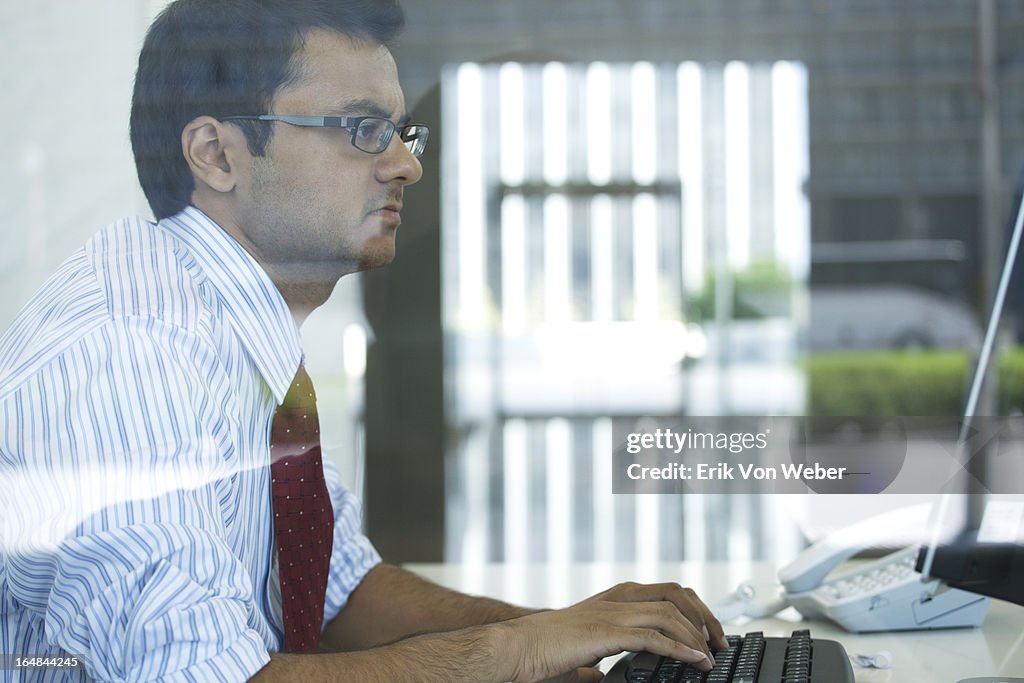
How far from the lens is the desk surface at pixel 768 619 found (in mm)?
1261

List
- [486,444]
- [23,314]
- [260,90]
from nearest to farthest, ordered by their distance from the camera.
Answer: [23,314] → [260,90] → [486,444]

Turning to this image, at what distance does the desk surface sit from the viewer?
126cm

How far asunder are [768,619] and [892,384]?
395 millimetres

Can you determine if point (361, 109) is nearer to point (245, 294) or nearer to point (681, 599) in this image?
point (245, 294)

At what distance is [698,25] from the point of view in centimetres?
157

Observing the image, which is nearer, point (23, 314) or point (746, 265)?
point (23, 314)

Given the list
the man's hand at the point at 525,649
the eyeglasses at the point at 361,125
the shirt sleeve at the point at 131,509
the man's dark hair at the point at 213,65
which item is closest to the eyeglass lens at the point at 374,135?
the eyeglasses at the point at 361,125

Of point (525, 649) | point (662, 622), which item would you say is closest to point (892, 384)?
point (662, 622)

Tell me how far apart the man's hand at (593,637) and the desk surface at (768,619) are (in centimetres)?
25

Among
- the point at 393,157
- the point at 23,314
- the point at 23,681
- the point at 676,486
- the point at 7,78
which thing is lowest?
the point at 23,681

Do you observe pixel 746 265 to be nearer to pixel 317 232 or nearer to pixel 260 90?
pixel 317 232

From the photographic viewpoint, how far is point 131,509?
41.1 inches

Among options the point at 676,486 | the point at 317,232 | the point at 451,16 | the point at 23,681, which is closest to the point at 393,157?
the point at 317,232

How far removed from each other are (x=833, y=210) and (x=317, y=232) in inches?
30.4
